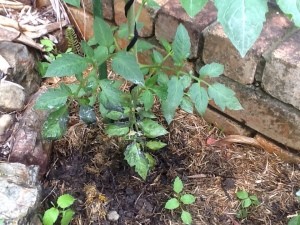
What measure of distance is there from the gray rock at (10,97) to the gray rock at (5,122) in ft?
0.11

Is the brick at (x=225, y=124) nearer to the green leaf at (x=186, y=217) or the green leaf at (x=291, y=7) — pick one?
the green leaf at (x=186, y=217)

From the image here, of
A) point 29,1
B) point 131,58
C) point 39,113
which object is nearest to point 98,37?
point 131,58

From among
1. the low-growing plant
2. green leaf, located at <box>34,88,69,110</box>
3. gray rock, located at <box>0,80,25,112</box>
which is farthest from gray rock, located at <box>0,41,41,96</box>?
green leaf, located at <box>34,88,69,110</box>

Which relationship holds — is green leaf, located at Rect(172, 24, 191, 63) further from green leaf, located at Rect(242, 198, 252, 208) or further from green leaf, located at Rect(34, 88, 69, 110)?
green leaf, located at Rect(242, 198, 252, 208)

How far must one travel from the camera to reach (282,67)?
158cm

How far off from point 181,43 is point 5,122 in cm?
78

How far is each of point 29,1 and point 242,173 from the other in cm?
126

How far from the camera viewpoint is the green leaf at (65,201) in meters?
1.60

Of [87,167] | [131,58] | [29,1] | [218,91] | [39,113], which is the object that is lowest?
[87,167]

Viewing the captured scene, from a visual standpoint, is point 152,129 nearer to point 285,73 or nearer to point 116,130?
point 116,130

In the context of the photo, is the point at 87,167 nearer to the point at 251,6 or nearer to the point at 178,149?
the point at 178,149

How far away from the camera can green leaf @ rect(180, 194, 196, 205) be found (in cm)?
166

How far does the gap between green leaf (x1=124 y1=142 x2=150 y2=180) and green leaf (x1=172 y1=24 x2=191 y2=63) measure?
33 centimetres

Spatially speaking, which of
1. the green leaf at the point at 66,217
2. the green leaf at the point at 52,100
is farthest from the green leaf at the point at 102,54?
the green leaf at the point at 66,217
